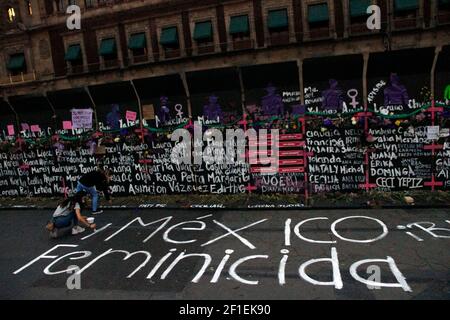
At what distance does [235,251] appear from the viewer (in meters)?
6.71

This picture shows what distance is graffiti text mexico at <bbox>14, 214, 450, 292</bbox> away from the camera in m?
5.68

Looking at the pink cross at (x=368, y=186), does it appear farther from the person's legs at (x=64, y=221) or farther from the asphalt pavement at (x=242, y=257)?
the person's legs at (x=64, y=221)

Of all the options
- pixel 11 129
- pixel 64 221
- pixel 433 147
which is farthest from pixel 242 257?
pixel 11 129

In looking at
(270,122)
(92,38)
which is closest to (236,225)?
(270,122)

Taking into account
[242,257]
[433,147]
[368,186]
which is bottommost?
[242,257]

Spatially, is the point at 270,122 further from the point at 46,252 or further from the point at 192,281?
the point at 46,252

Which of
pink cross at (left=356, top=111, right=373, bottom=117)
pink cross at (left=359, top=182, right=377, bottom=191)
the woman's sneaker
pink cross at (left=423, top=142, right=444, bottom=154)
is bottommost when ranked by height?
the woman's sneaker

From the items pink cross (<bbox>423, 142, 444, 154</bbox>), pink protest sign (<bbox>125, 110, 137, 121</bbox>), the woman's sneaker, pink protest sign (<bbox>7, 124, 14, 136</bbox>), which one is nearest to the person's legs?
the woman's sneaker

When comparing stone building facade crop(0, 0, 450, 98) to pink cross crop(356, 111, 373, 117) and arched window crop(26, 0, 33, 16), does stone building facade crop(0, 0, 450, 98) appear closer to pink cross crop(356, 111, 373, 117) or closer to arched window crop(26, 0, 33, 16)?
arched window crop(26, 0, 33, 16)

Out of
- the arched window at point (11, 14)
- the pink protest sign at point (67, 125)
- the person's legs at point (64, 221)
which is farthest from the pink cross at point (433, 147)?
the arched window at point (11, 14)

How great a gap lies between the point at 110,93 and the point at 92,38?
14.7 m

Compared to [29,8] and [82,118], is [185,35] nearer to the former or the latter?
[82,118]

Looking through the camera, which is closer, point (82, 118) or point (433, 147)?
point (433, 147)
